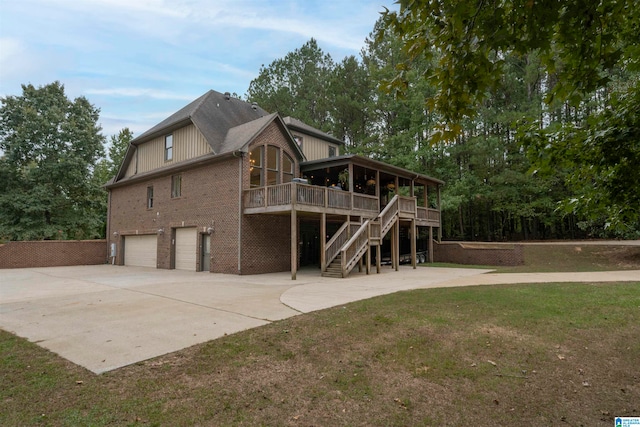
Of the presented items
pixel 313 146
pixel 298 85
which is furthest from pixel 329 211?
pixel 298 85

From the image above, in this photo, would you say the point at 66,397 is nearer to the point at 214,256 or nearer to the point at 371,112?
the point at 214,256

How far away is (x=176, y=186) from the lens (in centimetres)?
1894

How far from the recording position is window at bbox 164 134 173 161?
1945 cm

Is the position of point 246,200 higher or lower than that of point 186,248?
higher

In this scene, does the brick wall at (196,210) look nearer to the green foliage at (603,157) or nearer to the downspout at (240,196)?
the downspout at (240,196)

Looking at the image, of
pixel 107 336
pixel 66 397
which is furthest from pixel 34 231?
pixel 66 397

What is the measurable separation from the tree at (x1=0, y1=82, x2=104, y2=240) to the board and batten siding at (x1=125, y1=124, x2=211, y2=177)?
8.39 meters

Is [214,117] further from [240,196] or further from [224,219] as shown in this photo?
[224,219]

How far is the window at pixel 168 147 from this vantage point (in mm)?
19453

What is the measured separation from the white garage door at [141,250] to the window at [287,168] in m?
8.81

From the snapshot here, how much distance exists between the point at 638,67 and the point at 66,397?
249 inches

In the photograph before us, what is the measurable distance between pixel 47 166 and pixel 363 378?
3063cm

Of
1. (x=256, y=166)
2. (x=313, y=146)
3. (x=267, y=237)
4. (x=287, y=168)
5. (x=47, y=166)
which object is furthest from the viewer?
(x=47, y=166)

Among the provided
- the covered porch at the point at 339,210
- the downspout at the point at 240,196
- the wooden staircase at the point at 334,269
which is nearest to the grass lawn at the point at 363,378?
the wooden staircase at the point at 334,269
